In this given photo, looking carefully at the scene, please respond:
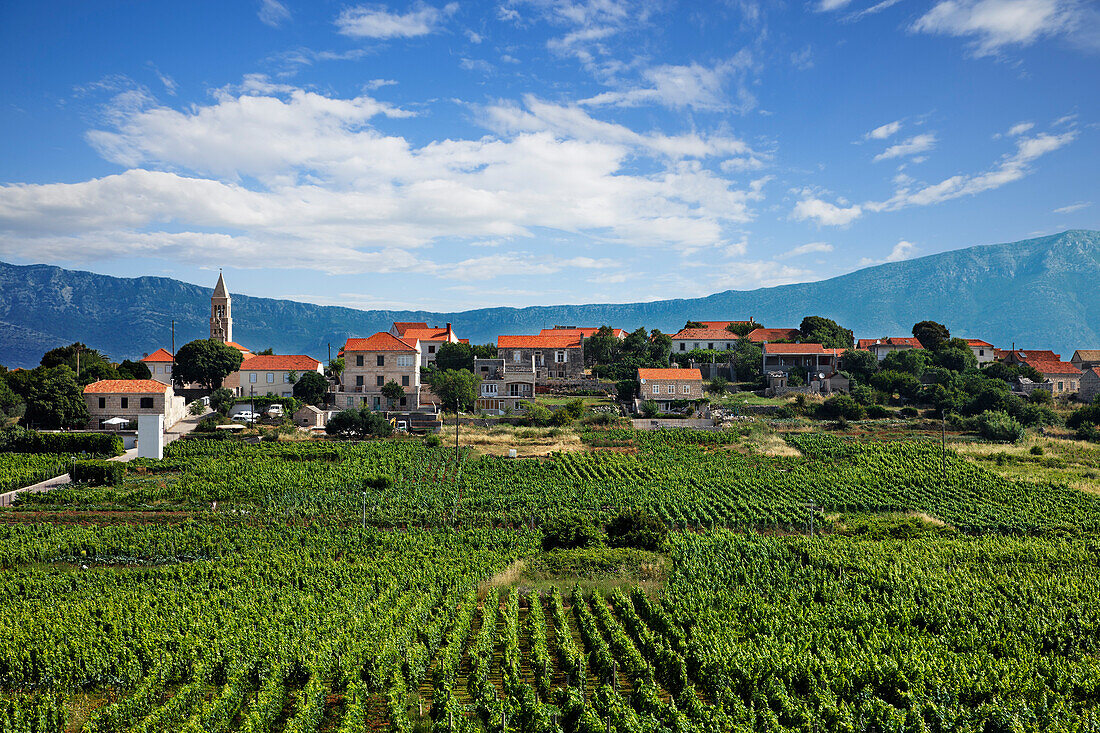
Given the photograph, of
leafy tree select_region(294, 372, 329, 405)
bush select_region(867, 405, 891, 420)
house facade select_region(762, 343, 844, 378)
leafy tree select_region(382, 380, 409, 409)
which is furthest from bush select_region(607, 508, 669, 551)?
house facade select_region(762, 343, 844, 378)

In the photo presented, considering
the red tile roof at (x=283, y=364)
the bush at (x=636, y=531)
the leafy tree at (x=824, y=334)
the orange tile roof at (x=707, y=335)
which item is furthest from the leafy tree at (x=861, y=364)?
the red tile roof at (x=283, y=364)

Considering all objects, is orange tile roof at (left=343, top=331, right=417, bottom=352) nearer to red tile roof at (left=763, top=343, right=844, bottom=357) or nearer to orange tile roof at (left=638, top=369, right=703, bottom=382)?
orange tile roof at (left=638, top=369, right=703, bottom=382)

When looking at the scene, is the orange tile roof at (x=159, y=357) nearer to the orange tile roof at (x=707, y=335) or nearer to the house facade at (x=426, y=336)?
the house facade at (x=426, y=336)

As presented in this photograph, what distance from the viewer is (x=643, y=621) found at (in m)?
18.7

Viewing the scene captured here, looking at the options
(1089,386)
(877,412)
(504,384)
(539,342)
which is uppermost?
(539,342)

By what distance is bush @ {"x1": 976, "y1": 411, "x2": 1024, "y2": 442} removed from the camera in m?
54.7

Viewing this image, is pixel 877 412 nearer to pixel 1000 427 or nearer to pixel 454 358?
pixel 1000 427

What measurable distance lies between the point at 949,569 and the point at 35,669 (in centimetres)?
2760

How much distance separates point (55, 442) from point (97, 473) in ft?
38.3

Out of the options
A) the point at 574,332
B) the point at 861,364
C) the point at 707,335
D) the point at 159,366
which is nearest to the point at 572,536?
the point at 861,364

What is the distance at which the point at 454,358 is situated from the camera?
7650cm

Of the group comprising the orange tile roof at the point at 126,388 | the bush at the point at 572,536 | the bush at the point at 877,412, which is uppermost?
the orange tile roof at the point at 126,388

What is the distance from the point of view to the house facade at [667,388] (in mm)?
66250

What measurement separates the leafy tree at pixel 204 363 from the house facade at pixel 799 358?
197 feet
